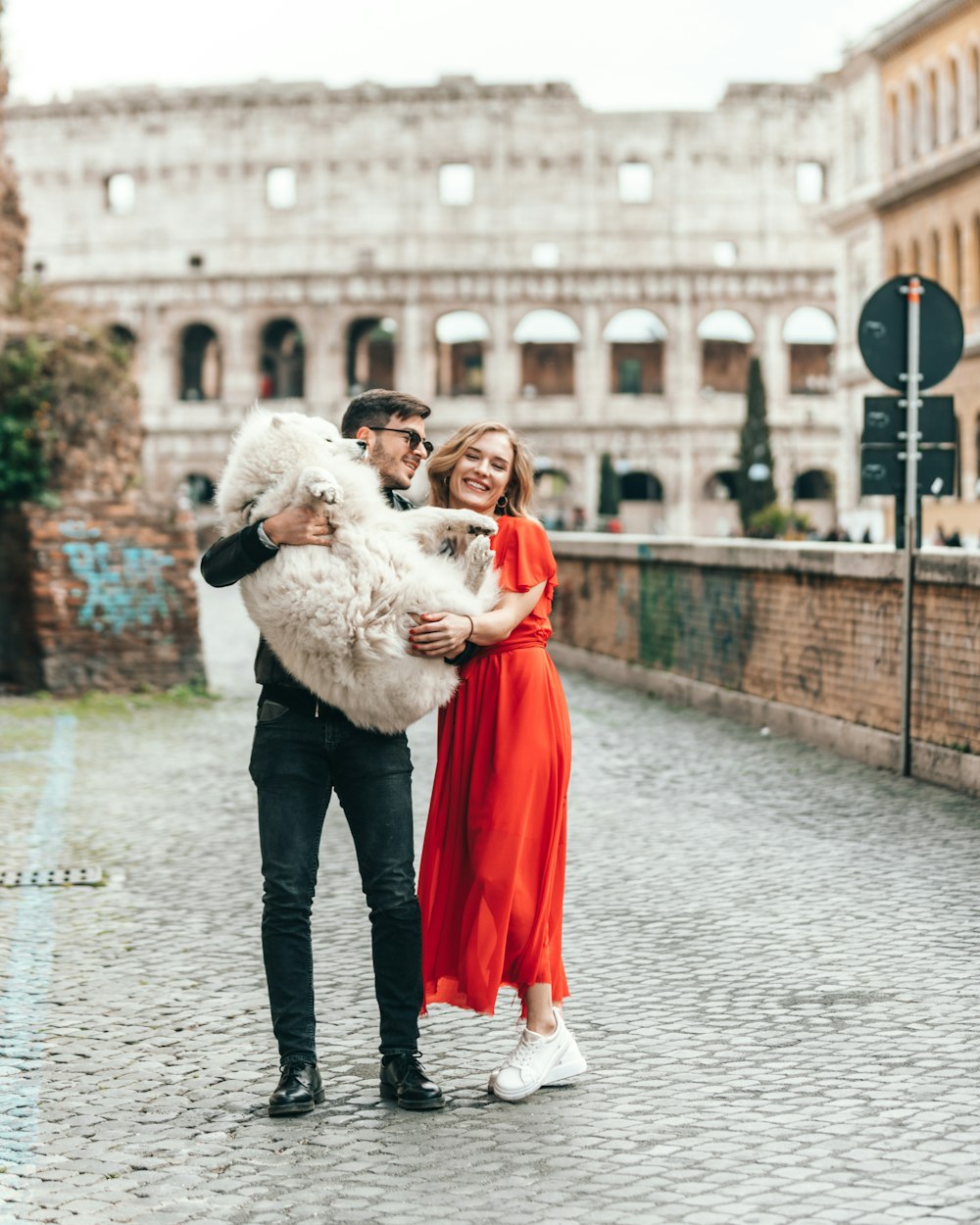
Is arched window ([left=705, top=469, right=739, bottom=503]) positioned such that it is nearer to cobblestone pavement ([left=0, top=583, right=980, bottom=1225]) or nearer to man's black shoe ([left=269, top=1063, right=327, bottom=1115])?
cobblestone pavement ([left=0, top=583, right=980, bottom=1225])

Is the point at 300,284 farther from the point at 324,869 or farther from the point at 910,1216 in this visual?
the point at 910,1216

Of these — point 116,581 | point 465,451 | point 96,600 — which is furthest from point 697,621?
point 465,451

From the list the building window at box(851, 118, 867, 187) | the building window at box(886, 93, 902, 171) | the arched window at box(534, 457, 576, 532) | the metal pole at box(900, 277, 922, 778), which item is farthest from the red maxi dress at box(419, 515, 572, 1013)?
the arched window at box(534, 457, 576, 532)

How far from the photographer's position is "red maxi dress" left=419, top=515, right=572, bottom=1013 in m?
5.22

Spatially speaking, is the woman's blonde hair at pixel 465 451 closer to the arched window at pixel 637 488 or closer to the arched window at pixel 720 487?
the arched window at pixel 720 487

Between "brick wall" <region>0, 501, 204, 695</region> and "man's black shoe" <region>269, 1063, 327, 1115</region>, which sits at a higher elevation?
"brick wall" <region>0, 501, 204, 695</region>

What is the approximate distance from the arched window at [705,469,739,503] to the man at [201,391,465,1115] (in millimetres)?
68027

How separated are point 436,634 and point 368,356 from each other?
70581 millimetres

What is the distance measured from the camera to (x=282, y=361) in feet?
247

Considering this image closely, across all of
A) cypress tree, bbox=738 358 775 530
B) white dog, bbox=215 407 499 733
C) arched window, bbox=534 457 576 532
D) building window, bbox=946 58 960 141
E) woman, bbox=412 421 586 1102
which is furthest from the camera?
arched window, bbox=534 457 576 532

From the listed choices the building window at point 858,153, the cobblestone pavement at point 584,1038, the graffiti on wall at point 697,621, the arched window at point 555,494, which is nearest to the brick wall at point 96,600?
the graffiti on wall at point 697,621

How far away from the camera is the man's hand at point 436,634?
4973 mm

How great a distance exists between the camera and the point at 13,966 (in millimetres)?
6863

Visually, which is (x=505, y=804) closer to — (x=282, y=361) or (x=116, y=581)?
(x=116, y=581)
